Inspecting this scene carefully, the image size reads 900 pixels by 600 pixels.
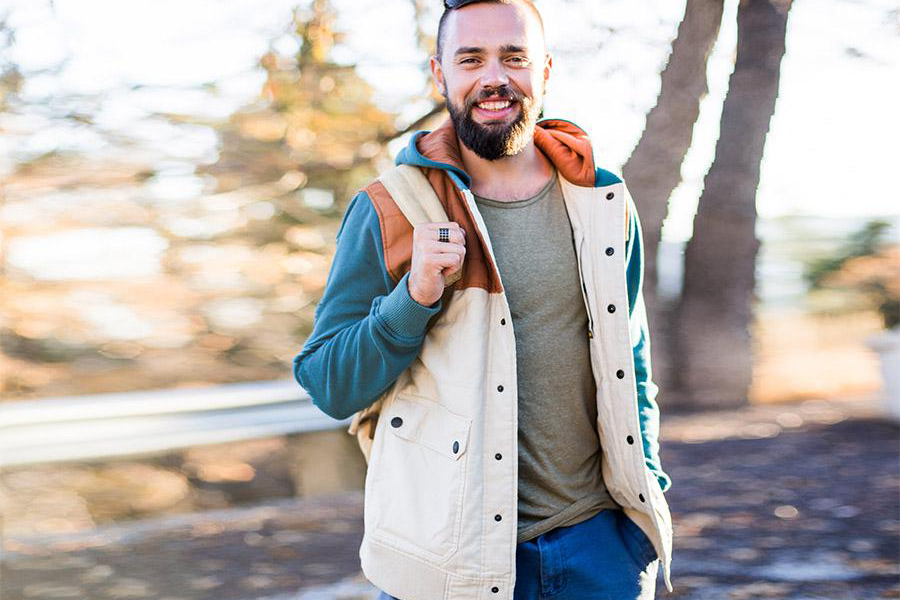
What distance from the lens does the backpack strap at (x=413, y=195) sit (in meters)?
2.14

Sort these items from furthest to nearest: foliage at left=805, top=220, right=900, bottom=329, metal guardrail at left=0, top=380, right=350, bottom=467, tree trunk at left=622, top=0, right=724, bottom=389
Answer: foliage at left=805, top=220, right=900, bottom=329, tree trunk at left=622, top=0, right=724, bottom=389, metal guardrail at left=0, top=380, right=350, bottom=467

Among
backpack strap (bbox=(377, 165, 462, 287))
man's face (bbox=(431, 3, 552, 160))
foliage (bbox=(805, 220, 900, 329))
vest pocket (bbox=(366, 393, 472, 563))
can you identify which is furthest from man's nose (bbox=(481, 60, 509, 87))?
foliage (bbox=(805, 220, 900, 329))

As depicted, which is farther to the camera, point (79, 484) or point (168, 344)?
point (168, 344)

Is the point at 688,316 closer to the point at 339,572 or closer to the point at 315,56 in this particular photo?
the point at 315,56

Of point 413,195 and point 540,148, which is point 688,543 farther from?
point 413,195

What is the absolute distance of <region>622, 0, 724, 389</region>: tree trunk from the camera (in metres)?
7.20

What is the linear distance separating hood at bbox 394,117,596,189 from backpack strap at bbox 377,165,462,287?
4cm

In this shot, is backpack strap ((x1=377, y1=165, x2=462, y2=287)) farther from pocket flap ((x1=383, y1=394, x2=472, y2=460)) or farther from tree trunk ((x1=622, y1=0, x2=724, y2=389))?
tree trunk ((x1=622, y1=0, x2=724, y2=389))

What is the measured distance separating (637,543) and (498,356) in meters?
0.60

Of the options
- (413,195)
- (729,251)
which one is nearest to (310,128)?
(729,251)

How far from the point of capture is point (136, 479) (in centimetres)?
685

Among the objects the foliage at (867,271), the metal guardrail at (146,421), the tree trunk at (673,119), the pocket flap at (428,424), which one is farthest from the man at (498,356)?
the foliage at (867,271)

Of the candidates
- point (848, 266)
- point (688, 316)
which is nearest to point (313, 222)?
point (688, 316)

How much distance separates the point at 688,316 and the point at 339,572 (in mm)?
4500
